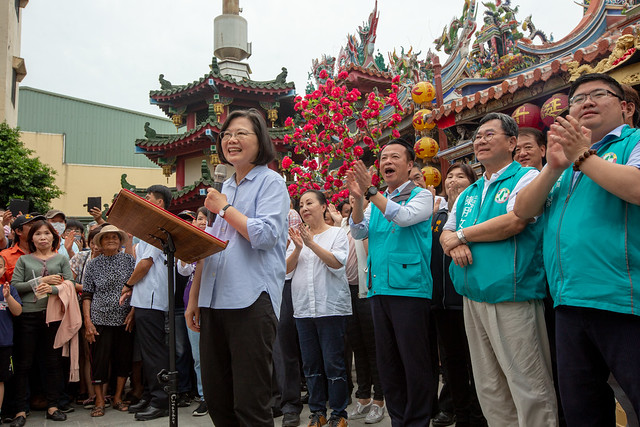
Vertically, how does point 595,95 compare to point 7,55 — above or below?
below

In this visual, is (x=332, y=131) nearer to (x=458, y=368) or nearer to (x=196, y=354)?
(x=196, y=354)

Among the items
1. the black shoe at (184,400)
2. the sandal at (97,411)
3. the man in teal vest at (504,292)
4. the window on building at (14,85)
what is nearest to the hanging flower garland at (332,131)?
the black shoe at (184,400)

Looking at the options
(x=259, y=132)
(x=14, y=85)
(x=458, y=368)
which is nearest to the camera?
(x=259, y=132)

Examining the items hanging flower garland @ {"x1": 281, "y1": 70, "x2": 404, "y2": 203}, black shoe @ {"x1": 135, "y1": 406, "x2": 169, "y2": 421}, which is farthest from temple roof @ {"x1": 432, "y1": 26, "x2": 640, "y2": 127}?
black shoe @ {"x1": 135, "y1": 406, "x2": 169, "y2": 421}

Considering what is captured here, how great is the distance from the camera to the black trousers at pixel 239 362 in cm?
211

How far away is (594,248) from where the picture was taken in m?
1.83

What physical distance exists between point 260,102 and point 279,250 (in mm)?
16427

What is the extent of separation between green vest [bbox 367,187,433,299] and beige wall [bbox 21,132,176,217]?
25.5 meters

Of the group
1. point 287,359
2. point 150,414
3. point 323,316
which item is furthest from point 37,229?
point 323,316

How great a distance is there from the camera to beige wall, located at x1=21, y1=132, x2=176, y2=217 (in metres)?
26.6

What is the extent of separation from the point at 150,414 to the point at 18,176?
1385 centimetres

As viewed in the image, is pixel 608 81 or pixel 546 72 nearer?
pixel 608 81

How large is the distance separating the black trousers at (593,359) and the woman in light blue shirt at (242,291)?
132 centimetres

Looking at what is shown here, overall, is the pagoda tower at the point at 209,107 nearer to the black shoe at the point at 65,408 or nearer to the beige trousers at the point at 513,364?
the black shoe at the point at 65,408
